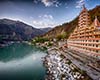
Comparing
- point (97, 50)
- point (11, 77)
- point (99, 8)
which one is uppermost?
point (99, 8)

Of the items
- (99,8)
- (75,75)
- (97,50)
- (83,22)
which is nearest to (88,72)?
(75,75)

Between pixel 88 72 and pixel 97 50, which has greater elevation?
pixel 97 50

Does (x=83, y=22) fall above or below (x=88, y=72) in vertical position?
above

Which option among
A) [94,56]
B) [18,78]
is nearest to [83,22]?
[94,56]

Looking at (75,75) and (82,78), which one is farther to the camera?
(75,75)

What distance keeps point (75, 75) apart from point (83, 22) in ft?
105

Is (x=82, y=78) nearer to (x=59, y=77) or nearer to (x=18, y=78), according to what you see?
(x=59, y=77)

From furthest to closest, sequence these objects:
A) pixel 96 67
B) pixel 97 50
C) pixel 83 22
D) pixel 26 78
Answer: pixel 83 22 < pixel 97 50 < pixel 26 78 < pixel 96 67

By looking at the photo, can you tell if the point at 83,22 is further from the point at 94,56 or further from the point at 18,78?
the point at 18,78

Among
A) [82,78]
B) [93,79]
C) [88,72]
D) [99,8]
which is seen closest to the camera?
[93,79]

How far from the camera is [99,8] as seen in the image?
155125mm

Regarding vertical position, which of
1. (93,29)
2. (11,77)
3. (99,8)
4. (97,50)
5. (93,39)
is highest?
(99,8)

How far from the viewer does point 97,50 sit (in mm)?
38469

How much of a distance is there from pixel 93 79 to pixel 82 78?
2324 mm
